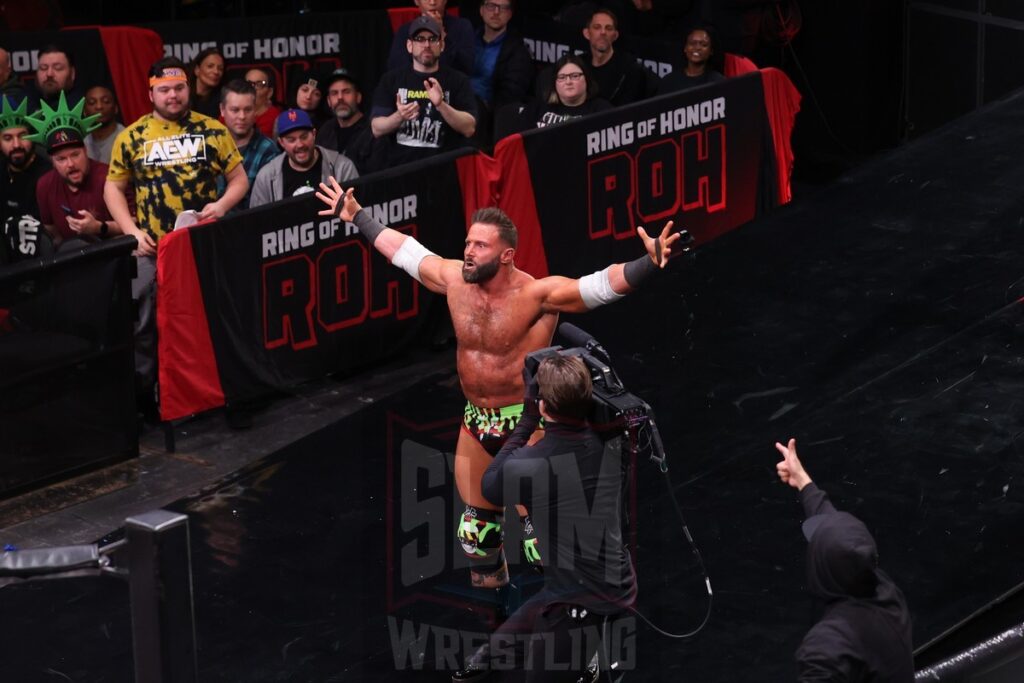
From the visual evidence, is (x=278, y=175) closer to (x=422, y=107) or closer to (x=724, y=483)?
(x=422, y=107)

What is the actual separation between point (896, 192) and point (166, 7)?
6.46m

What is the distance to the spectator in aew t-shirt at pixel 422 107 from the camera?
973cm

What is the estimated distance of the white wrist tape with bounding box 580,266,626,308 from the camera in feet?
20.8

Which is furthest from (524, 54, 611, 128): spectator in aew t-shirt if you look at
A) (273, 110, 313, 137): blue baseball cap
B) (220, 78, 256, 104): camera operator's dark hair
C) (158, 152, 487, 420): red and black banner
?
(220, 78, 256, 104): camera operator's dark hair

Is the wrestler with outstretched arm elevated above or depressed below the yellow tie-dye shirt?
below

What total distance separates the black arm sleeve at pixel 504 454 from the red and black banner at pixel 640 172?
4.06 m

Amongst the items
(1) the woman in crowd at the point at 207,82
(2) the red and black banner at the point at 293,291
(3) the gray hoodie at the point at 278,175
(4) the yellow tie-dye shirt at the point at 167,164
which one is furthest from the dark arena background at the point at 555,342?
(1) the woman in crowd at the point at 207,82

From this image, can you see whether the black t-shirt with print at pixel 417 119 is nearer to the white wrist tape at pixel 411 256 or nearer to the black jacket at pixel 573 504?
the white wrist tape at pixel 411 256

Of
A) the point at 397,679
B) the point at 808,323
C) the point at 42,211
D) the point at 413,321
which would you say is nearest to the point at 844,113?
the point at 808,323

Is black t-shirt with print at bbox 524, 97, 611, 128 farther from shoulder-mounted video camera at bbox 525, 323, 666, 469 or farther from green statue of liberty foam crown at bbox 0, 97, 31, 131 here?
shoulder-mounted video camera at bbox 525, 323, 666, 469

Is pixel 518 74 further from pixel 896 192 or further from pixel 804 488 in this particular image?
pixel 804 488

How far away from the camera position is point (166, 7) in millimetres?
13289

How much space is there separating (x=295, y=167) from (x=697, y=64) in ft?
11.0

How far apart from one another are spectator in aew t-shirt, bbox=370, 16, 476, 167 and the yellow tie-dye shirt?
1309mm
